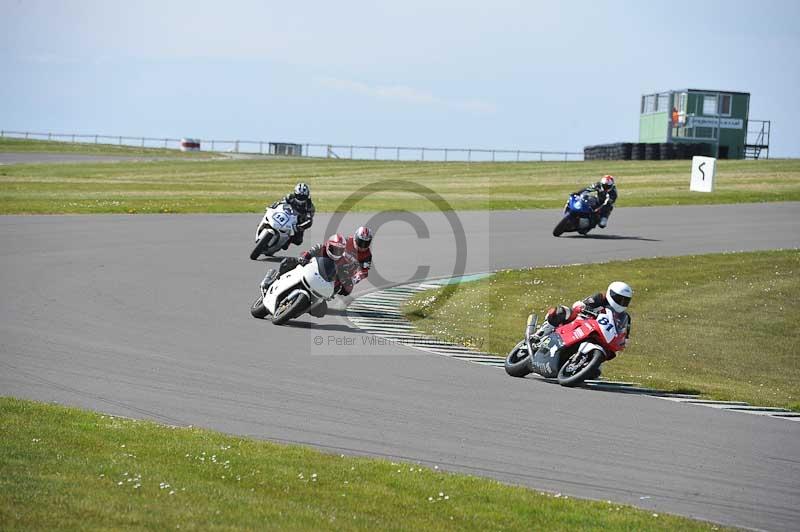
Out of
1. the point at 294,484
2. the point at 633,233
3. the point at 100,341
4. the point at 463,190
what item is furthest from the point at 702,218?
the point at 294,484

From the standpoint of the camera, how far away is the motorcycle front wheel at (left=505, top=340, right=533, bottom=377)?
1470 centimetres

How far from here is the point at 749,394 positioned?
15.2 metres

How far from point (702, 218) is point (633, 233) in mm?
5645

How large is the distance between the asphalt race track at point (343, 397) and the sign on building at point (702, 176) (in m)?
31.6

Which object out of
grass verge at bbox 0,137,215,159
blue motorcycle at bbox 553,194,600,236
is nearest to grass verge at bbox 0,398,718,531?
blue motorcycle at bbox 553,194,600,236

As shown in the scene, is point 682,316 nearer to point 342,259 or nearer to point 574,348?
point 342,259

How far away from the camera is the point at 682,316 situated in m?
22.5

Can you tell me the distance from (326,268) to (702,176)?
36591mm

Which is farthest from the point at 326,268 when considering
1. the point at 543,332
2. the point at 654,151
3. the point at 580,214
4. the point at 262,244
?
the point at 654,151

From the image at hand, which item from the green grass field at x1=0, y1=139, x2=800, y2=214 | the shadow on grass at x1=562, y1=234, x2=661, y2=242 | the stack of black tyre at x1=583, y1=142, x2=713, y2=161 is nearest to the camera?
the shadow on grass at x1=562, y1=234, x2=661, y2=242

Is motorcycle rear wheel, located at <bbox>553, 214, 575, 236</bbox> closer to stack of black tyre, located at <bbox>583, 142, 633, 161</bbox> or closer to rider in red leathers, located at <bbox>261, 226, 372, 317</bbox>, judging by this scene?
rider in red leathers, located at <bbox>261, 226, 372, 317</bbox>

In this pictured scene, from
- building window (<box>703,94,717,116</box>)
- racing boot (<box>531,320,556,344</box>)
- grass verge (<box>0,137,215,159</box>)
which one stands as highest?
building window (<box>703,94,717,116</box>)

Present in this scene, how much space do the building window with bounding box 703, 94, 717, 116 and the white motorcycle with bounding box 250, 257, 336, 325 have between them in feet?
205

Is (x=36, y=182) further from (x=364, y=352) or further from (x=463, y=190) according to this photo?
(x=364, y=352)
